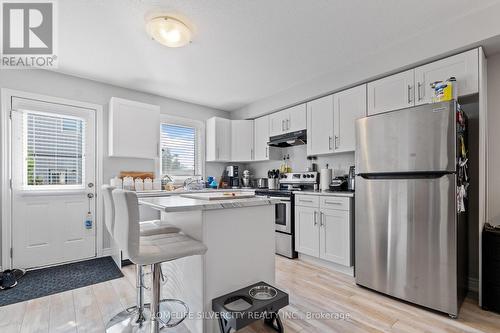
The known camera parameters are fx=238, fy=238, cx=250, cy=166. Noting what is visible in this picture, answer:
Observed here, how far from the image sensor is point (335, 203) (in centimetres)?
289

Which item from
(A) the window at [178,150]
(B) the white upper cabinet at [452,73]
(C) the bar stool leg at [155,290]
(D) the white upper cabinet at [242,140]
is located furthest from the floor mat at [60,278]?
(B) the white upper cabinet at [452,73]

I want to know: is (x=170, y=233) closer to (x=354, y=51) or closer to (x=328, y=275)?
(x=328, y=275)

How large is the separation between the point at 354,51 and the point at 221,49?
1512 mm

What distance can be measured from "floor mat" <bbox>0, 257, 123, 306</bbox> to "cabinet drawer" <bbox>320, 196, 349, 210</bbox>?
260cm

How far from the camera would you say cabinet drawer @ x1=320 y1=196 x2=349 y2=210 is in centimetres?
279

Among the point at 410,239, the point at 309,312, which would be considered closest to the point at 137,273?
the point at 309,312

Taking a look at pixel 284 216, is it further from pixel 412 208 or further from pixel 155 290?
pixel 155 290

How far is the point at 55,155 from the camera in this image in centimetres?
321

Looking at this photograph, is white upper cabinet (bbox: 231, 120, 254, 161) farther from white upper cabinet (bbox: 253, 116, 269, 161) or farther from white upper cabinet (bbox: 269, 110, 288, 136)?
white upper cabinet (bbox: 269, 110, 288, 136)

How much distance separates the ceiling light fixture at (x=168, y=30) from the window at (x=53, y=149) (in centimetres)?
204

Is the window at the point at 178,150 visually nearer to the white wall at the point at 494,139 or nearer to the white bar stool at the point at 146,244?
the white bar stool at the point at 146,244

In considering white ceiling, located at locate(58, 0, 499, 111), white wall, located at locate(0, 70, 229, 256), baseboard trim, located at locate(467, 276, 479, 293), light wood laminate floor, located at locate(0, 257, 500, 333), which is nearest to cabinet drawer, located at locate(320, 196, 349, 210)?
light wood laminate floor, located at locate(0, 257, 500, 333)

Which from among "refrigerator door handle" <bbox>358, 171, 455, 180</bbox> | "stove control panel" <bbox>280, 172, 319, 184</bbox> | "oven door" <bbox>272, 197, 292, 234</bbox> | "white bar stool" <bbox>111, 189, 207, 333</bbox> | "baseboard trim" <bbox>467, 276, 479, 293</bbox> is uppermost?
"refrigerator door handle" <bbox>358, 171, 455, 180</bbox>

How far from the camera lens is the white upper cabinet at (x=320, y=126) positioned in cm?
333
